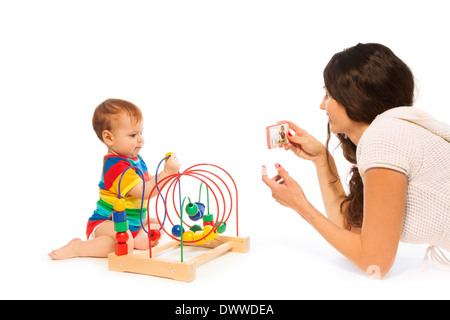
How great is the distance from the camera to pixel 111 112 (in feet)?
7.20

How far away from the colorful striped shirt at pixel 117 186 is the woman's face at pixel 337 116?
34.4 inches

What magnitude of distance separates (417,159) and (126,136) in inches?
48.8

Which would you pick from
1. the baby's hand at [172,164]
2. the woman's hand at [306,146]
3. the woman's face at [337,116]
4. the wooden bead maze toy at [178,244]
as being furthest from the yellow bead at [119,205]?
the woman's face at [337,116]

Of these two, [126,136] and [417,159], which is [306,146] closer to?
[417,159]

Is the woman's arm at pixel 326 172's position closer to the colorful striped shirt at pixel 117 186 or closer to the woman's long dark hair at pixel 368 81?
the woman's long dark hair at pixel 368 81

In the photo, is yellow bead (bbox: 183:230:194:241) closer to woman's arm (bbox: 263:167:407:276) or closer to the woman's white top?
woman's arm (bbox: 263:167:407:276)

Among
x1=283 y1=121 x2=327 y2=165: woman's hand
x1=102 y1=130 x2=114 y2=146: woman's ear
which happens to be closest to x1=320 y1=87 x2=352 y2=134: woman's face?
x1=283 y1=121 x2=327 y2=165: woman's hand

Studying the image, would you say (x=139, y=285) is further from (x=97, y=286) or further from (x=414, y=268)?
(x=414, y=268)

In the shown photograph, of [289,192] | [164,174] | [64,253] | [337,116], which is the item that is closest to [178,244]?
[164,174]

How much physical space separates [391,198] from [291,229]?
39.9 inches

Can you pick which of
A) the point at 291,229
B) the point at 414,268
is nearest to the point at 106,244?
the point at 291,229

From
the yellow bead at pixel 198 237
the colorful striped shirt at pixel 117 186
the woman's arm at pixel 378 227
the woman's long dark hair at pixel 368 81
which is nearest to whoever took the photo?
the woman's arm at pixel 378 227

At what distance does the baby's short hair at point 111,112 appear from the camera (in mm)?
2191

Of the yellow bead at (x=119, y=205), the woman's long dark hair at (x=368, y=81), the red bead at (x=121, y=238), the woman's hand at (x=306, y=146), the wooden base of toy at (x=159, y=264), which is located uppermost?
the woman's long dark hair at (x=368, y=81)
